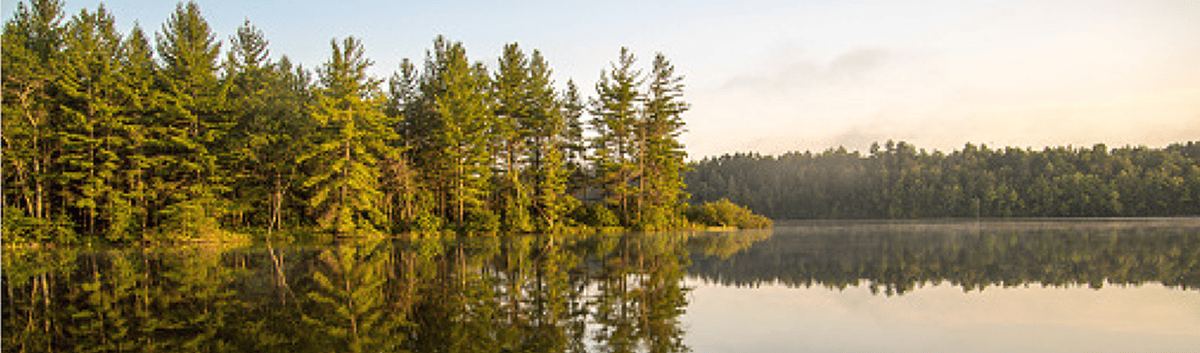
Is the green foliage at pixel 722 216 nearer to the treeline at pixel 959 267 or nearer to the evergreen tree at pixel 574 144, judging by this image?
the evergreen tree at pixel 574 144

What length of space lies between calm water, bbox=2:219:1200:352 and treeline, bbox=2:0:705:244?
14.7 metres

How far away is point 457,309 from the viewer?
11508 mm

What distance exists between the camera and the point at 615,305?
1184cm

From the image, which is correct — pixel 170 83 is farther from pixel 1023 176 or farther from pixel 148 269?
pixel 1023 176

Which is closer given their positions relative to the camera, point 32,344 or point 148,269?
point 32,344

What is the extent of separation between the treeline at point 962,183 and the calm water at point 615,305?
99292 millimetres

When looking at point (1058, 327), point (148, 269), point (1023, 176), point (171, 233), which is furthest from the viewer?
point (1023, 176)

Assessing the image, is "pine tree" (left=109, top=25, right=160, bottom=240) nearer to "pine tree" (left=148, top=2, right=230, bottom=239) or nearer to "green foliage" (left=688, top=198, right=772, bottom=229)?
"pine tree" (left=148, top=2, right=230, bottom=239)

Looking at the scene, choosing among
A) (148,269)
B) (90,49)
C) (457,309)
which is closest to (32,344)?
(457,309)

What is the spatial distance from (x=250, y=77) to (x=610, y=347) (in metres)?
42.6

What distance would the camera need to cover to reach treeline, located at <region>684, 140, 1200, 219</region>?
11038 cm

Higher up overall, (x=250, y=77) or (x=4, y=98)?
(x=250, y=77)

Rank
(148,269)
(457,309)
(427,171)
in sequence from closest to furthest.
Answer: (457,309), (148,269), (427,171)

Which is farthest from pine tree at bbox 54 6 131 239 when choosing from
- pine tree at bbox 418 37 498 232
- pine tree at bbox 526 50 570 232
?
pine tree at bbox 526 50 570 232
